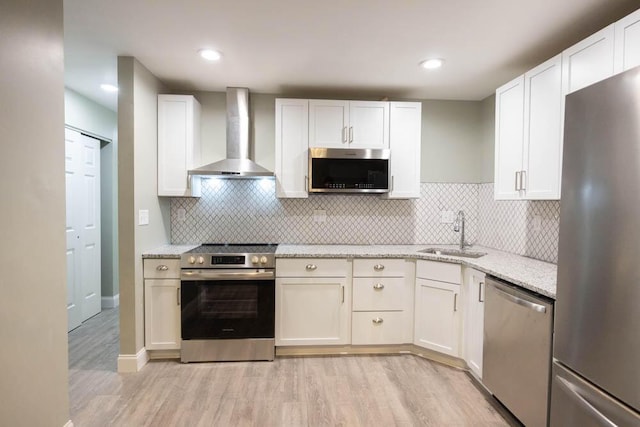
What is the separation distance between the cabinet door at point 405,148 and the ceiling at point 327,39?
239 millimetres

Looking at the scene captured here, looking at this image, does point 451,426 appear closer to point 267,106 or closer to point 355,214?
point 355,214

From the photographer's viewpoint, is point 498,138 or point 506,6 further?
point 498,138

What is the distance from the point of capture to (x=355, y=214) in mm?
3379

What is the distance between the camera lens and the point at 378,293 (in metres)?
2.85

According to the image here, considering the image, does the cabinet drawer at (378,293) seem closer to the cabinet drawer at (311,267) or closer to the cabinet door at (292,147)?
the cabinet drawer at (311,267)

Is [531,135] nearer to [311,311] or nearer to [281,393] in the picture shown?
[311,311]

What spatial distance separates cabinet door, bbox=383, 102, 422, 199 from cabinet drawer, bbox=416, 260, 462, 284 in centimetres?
72

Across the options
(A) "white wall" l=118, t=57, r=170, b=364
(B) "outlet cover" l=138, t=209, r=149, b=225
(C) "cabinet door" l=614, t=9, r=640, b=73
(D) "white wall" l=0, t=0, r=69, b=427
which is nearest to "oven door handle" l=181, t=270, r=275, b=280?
(A) "white wall" l=118, t=57, r=170, b=364

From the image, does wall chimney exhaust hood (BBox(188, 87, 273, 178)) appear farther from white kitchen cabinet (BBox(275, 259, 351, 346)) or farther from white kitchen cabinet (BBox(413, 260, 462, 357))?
white kitchen cabinet (BBox(413, 260, 462, 357))

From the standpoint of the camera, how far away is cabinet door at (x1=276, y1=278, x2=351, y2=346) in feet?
9.15

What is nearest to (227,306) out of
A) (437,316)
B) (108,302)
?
(437,316)

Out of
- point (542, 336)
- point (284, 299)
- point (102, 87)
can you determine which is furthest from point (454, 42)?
point (102, 87)

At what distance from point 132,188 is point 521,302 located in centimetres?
282

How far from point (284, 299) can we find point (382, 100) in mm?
2117
